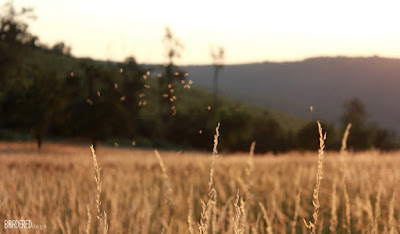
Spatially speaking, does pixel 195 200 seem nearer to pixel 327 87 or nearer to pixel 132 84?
pixel 132 84

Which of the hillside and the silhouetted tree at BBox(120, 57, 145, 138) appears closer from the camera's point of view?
the silhouetted tree at BBox(120, 57, 145, 138)

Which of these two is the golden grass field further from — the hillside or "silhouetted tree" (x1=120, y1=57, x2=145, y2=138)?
the hillside

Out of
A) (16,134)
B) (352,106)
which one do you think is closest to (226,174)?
(16,134)

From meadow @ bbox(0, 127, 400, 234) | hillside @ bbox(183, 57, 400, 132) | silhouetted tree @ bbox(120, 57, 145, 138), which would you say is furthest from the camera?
hillside @ bbox(183, 57, 400, 132)

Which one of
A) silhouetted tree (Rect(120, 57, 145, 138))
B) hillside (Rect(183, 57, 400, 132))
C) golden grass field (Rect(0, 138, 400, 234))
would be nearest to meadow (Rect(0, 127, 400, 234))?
golden grass field (Rect(0, 138, 400, 234))

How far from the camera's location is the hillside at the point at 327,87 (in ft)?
553

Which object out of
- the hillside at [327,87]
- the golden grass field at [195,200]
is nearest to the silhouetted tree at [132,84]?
the golden grass field at [195,200]

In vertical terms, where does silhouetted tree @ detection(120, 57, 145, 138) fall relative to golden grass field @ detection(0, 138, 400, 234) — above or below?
above

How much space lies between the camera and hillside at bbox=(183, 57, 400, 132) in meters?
169

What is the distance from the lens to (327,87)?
183m

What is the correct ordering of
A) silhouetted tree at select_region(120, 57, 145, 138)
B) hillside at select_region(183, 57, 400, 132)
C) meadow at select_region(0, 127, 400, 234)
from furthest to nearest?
1. hillside at select_region(183, 57, 400, 132)
2. meadow at select_region(0, 127, 400, 234)
3. silhouetted tree at select_region(120, 57, 145, 138)

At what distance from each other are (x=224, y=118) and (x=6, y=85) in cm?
2913

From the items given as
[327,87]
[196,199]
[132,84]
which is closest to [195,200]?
[196,199]

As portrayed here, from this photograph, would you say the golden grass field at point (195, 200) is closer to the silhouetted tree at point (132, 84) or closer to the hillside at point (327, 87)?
the silhouetted tree at point (132, 84)
